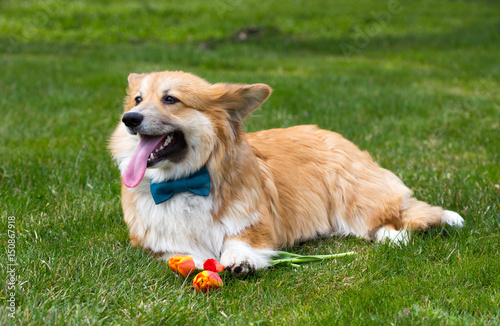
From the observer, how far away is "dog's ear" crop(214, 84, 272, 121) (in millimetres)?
3326

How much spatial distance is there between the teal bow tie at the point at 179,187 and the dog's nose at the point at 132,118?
0.40 meters

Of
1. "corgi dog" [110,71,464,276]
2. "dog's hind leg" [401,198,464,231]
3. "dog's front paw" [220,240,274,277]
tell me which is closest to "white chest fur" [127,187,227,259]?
"corgi dog" [110,71,464,276]

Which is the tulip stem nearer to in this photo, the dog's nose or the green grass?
the green grass

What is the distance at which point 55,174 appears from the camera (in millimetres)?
4613

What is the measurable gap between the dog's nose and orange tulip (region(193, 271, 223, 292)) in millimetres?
945

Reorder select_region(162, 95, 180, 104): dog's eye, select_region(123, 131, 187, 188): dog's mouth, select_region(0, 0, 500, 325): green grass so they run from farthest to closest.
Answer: select_region(162, 95, 180, 104): dog's eye, select_region(123, 131, 187, 188): dog's mouth, select_region(0, 0, 500, 325): green grass

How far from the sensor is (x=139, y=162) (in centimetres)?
308

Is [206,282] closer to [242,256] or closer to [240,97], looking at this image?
[242,256]

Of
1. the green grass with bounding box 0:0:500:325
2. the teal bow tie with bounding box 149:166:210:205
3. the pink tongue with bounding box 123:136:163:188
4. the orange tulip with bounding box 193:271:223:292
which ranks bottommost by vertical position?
the green grass with bounding box 0:0:500:325

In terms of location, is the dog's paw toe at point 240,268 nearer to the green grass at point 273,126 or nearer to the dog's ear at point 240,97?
the green grass at point 273,126

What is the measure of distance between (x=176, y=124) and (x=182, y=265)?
842mm

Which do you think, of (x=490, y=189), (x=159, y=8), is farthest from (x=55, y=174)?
(x=159, y=8)

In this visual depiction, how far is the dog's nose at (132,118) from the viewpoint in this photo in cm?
300

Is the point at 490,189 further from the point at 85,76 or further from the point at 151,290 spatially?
the point at 85,76
